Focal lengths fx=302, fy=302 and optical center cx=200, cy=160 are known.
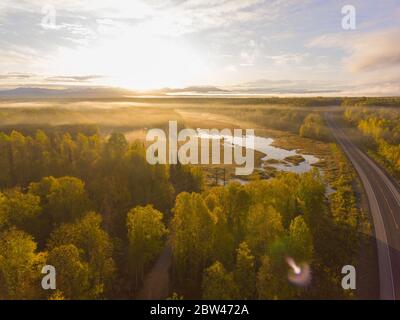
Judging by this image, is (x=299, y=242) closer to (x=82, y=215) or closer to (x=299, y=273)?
(x=299, y=273)

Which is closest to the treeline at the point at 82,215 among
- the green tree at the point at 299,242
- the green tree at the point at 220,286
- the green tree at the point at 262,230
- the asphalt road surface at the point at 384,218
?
the green tree at the point at 220,286

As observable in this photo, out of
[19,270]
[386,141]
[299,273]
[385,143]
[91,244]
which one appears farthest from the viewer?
[386,141]

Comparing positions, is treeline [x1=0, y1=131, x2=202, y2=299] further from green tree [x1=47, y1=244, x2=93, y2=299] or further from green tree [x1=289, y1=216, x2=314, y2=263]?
green tree [x1=289, y1=216, x2=314, y2=263]

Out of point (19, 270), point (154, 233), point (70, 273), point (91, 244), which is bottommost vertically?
point (70, 273)

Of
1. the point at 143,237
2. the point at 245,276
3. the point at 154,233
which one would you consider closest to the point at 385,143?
the point at 245,276

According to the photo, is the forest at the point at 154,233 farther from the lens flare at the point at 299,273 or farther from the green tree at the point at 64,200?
the lens flare at the point at 299,273
